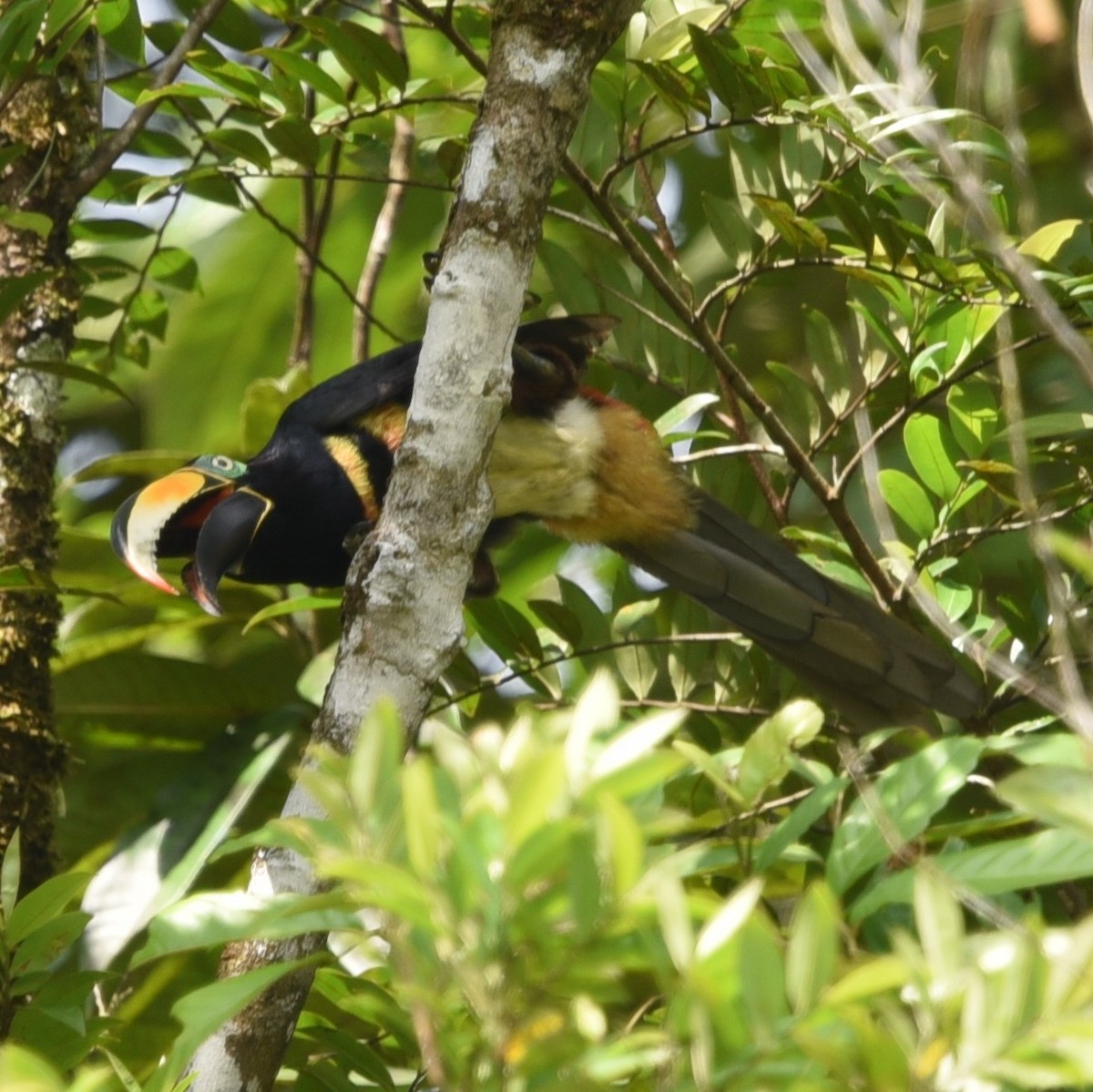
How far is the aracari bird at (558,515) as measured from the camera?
2.49 meters

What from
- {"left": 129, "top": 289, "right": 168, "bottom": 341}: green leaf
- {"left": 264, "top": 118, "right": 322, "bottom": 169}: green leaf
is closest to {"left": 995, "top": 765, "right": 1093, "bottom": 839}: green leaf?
{"left": 264, "top": 118, "right": 322, "bottom": 169}: green leaf

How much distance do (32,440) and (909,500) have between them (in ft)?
4.41

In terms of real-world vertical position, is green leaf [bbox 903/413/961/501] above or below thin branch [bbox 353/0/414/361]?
below

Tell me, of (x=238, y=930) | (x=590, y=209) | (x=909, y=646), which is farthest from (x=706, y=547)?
(x=238, y=930)

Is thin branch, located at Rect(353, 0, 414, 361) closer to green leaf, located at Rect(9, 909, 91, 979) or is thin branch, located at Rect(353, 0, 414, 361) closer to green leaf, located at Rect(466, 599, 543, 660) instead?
green leaf, located at Rect(466, 599, 543, 660)

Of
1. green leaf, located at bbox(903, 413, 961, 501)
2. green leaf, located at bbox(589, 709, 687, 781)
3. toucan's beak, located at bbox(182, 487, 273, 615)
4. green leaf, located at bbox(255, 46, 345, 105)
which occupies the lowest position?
green leaf, located at bbox(589, 709, 687, 781)

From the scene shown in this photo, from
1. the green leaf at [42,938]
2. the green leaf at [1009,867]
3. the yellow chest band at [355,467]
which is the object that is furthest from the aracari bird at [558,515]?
the green leaf at [1009,867]

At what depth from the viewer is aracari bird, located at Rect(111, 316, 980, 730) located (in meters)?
2.49

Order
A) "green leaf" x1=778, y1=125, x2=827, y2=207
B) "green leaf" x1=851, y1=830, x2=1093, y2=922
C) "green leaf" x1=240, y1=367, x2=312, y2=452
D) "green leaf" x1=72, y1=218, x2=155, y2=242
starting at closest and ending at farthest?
"green leaf" x1=851, y1=830, x2=1093, y2=922, "green leaf" x1=778, y1=125, x2=827, y2=207, "green leaf" x1=72, y1=218, x2=155, y2=242, "green leaf" x1=240, y1=367, x2=312, y2=452

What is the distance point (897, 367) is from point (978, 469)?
35 cm

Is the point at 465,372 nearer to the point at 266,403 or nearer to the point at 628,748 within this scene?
the point at 628,748

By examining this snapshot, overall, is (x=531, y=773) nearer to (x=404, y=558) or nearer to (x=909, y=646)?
(x=404, y=558)

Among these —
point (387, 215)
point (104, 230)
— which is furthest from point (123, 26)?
point (387, 215)

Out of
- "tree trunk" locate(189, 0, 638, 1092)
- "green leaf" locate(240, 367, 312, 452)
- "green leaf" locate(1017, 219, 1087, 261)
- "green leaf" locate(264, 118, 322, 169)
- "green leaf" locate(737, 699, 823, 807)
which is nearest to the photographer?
"green leaf" locate(737, 699, 823, 807)
